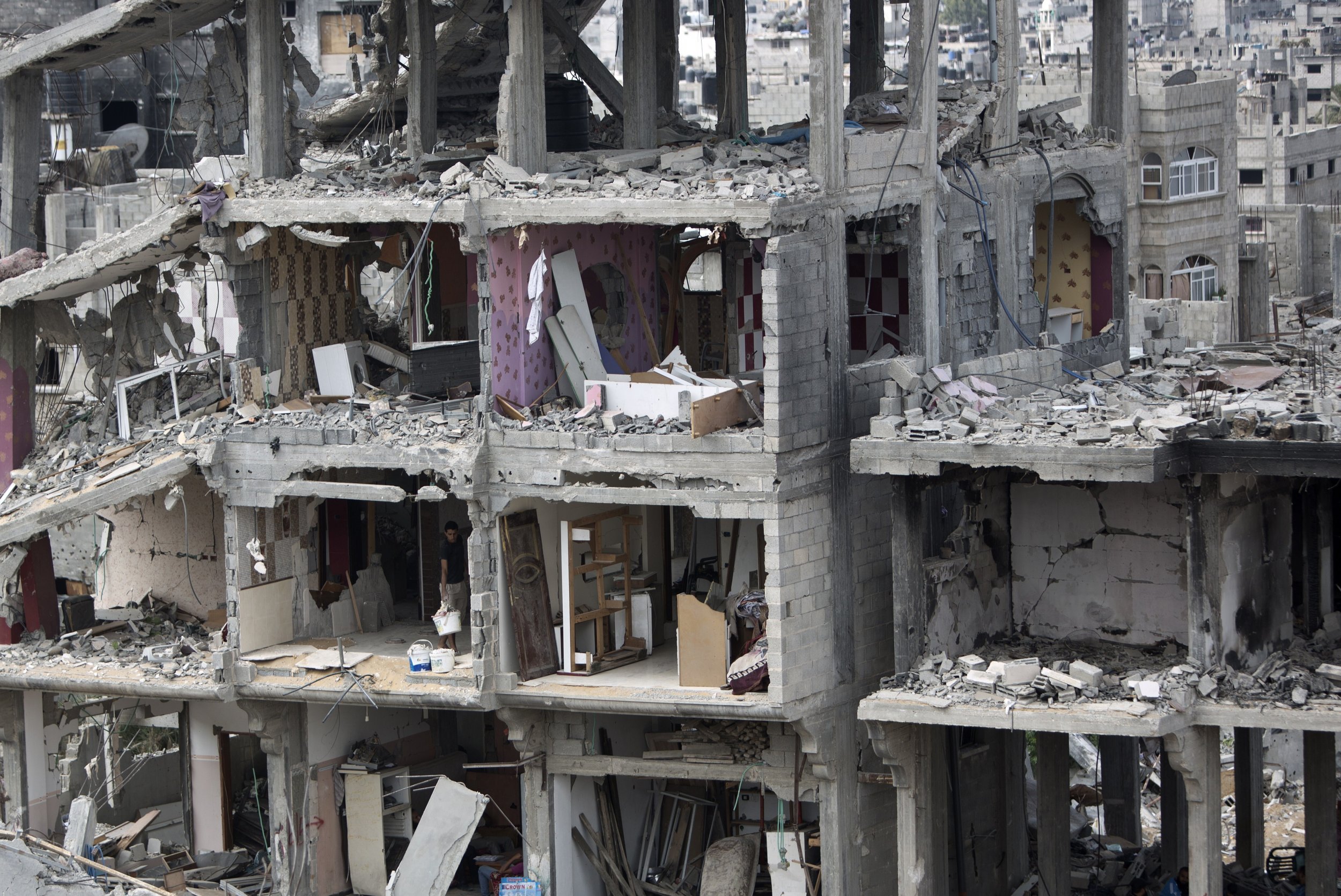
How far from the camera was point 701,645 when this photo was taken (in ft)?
91.0

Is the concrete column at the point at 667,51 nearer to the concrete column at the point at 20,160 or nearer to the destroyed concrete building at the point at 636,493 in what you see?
the destroyed concrete building at the point at 636,493

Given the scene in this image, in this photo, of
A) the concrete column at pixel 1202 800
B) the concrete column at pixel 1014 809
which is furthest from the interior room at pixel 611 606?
the concrete column at pixel 1014 809

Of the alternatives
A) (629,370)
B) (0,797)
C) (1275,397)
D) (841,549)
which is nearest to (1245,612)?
(1275,397)

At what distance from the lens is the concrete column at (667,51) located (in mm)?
36031

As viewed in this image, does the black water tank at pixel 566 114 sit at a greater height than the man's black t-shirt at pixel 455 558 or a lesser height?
greater

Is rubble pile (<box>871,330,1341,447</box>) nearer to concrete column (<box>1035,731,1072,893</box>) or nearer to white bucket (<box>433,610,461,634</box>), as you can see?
concrete column (<box>1035,731,1072,893</box>)

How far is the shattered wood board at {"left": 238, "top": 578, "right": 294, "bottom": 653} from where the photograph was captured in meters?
29.7

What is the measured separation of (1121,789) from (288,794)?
13.9 m

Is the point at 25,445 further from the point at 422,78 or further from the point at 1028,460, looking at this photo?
the point at 1028,460

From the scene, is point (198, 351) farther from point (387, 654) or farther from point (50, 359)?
point (387, 654)

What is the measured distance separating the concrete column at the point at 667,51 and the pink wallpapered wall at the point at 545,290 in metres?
5.66

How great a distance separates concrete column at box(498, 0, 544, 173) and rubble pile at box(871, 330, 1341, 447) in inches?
225

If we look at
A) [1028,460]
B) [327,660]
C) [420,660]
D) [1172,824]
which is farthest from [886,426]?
[1172,824]

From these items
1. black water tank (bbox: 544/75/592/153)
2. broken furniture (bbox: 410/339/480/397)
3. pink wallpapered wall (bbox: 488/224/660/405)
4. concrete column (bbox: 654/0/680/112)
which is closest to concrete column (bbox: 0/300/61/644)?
broken furniture (bbox: 410/339/480/397)
